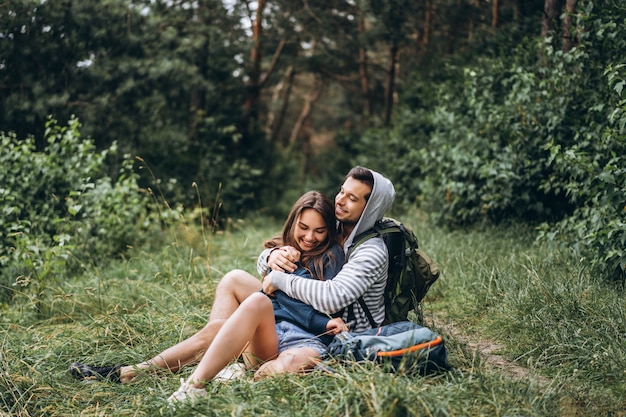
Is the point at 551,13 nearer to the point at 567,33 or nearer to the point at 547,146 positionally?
the point at 567,33

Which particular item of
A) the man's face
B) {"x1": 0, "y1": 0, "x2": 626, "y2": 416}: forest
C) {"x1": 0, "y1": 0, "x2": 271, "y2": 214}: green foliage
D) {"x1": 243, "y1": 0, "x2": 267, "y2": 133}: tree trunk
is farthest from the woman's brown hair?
{"x1": 243, "y1": 0, "x2": 267, "y2": 133}: tree trunk

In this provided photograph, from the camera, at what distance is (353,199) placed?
377 cm

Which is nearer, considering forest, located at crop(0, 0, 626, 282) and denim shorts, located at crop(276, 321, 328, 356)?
denim shorts, located at crop(276, 321, 328, 356)

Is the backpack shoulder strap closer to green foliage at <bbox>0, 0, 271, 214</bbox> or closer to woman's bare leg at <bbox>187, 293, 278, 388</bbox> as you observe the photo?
woman's bare leg at <bbox>187, 293, 278, 388</bbox>

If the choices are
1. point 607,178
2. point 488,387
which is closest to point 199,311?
point 488,387

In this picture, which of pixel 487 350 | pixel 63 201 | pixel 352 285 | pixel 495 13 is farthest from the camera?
pixel 495 13

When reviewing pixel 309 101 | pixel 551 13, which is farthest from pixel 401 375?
pixel 309 101

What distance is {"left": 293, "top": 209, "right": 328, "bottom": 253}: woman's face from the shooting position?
3.85m

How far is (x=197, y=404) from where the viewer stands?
3.04 m

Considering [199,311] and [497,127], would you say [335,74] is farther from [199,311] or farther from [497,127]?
[199,311]

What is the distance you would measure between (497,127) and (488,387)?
5.07 metres

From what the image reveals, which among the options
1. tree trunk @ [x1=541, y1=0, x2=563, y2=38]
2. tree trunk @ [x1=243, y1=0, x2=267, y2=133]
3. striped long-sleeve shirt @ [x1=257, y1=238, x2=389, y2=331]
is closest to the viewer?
striped long-sleeve shirt @ [x1=257, y1=238, x2=389, y2=331]

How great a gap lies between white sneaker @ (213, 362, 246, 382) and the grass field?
11cm

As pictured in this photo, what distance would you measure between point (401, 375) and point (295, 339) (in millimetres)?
825
